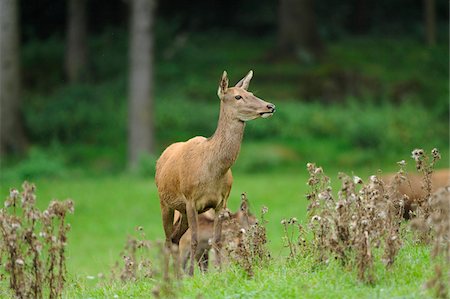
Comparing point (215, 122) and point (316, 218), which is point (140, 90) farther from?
point (316, 218)

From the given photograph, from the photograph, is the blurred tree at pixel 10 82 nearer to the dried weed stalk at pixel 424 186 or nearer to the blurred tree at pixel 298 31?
the blurred tree at pixel 298 31

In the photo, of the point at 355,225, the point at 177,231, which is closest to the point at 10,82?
the point at 177,231

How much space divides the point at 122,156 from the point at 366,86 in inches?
283

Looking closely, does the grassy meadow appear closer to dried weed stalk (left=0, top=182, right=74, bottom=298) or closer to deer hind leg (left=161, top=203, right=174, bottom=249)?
deer hind leg (left=161, top=203, right=174, bottom=249)

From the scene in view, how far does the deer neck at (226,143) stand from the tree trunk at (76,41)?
20813 mm

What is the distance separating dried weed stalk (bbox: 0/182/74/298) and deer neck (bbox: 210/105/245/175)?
149 cm

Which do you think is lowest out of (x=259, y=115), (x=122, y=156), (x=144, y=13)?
(x=122, y=156)

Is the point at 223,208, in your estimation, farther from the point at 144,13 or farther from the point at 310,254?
the point at 144,13

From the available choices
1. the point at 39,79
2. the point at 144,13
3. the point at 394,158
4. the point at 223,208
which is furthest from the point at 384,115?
the point at 223,208

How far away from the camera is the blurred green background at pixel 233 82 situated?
20.3m

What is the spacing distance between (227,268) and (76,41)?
2191cm

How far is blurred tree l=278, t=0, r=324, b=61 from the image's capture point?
2991 centimetres

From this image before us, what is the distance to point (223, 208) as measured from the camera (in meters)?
8.55

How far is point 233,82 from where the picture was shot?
90.8ft
